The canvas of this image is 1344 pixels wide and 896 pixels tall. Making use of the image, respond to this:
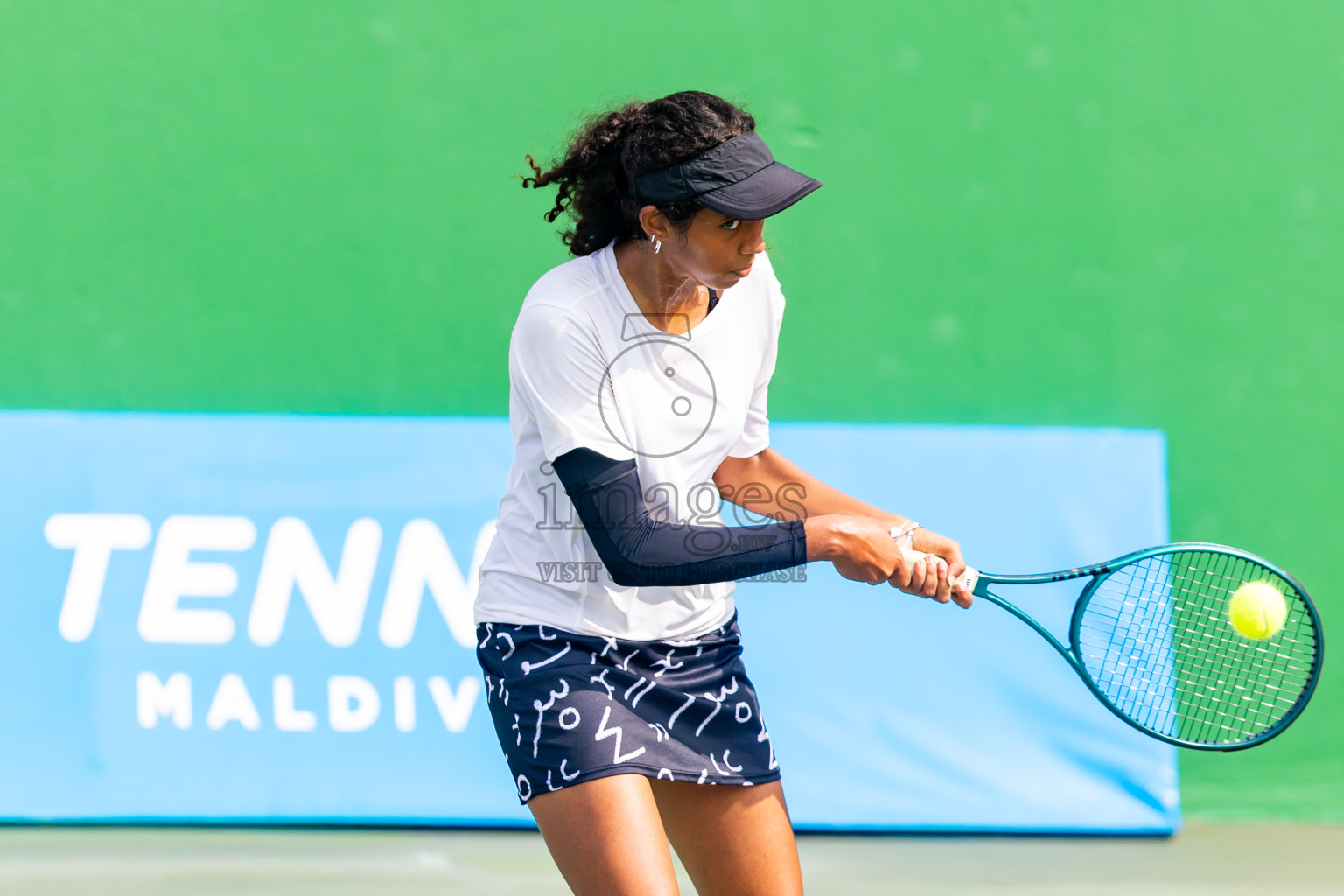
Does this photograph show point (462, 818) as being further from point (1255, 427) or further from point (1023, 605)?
point (1255, 427)

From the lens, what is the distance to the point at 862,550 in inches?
68.9

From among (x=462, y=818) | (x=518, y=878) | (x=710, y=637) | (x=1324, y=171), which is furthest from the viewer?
(x=1324, y=171)

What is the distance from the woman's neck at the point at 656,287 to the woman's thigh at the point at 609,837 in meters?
0.62

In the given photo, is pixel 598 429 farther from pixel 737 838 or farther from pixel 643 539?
pixel 737 838

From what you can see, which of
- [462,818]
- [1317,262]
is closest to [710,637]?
[462,818]

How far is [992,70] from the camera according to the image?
358cm

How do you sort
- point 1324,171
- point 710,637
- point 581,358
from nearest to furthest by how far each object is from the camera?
1. point 581,358
2. point 710,637
3. point 1324,171

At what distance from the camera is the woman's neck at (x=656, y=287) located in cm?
176

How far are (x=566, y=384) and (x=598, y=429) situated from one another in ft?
0.24

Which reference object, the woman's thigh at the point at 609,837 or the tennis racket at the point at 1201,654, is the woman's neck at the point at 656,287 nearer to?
the woman's thigh at the point at 609,837

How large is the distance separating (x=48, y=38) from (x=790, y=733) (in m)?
2.85

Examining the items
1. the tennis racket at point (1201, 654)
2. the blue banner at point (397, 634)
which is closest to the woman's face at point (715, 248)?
the tennis racket at point (1201, 654)

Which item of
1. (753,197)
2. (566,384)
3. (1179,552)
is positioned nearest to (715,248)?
(753,197)

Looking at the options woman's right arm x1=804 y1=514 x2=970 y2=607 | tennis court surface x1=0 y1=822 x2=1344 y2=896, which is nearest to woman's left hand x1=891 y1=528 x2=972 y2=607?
woman's right arm x1=804 y1=514 x2=970 y2=607
